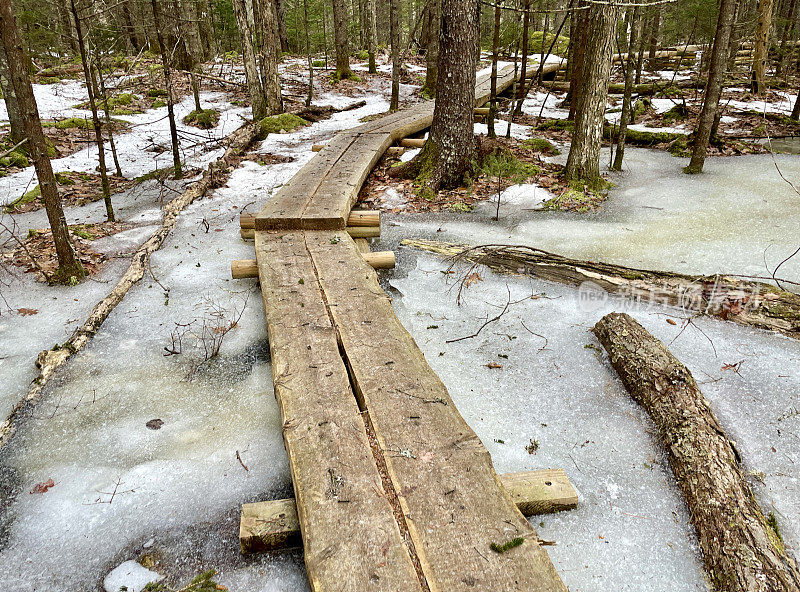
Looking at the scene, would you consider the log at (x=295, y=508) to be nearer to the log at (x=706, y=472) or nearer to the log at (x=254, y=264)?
the log at (x=706, y=472)

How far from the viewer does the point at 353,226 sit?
19.8ft

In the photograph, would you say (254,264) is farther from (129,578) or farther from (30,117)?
(129,578)

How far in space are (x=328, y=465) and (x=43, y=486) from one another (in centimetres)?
172

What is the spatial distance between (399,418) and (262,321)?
7.31 ft

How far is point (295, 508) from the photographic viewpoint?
233 centimetres

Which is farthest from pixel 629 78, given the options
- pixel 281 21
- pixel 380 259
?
pixel 281 21

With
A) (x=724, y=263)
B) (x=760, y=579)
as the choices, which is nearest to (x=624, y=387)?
(x=760, y=579)

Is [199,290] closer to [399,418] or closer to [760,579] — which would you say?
[399,418]

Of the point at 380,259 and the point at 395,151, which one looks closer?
the point at 380,259

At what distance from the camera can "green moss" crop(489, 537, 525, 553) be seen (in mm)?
1903

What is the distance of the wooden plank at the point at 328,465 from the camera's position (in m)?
1.84

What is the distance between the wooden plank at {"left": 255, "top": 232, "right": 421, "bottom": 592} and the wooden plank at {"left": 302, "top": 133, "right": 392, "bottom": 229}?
1.77m

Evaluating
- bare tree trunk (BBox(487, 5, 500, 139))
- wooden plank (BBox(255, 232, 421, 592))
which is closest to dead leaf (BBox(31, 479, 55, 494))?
wooden plank (BBox(255, 232, 421, 592))

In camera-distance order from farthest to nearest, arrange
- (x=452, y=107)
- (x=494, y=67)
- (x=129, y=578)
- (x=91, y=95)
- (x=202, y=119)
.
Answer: (x=202, y=119) → (x=494, y=67) → (x=452, y=107) → (x=91, y=95) → (x=129, y=578)
